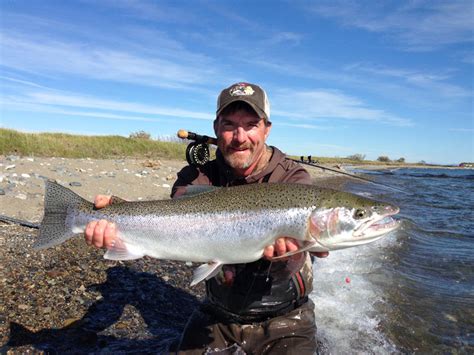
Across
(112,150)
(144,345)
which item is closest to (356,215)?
(144,345)

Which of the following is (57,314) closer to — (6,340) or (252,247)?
(6,340)

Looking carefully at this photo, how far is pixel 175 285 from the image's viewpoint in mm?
5785

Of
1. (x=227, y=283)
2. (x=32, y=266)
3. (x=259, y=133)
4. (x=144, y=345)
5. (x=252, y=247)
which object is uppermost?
(x=259, y=133)

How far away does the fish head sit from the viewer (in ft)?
10.7

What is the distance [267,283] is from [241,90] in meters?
1.91

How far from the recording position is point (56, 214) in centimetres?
389

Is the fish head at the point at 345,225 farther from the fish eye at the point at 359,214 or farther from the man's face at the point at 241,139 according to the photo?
the man's face at the point at 241,139

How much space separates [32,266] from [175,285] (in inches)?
77.9

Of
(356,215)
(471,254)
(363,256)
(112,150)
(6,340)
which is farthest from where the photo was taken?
(112,150)

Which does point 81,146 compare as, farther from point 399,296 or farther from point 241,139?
point 241,139

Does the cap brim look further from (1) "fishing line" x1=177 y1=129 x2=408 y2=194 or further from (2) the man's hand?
(2) the man's hand

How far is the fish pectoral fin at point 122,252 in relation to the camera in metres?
3.58

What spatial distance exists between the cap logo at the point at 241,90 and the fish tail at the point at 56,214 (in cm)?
182

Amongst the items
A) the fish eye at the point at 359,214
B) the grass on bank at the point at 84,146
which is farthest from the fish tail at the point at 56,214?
the grass on bank at the point at 84,146
